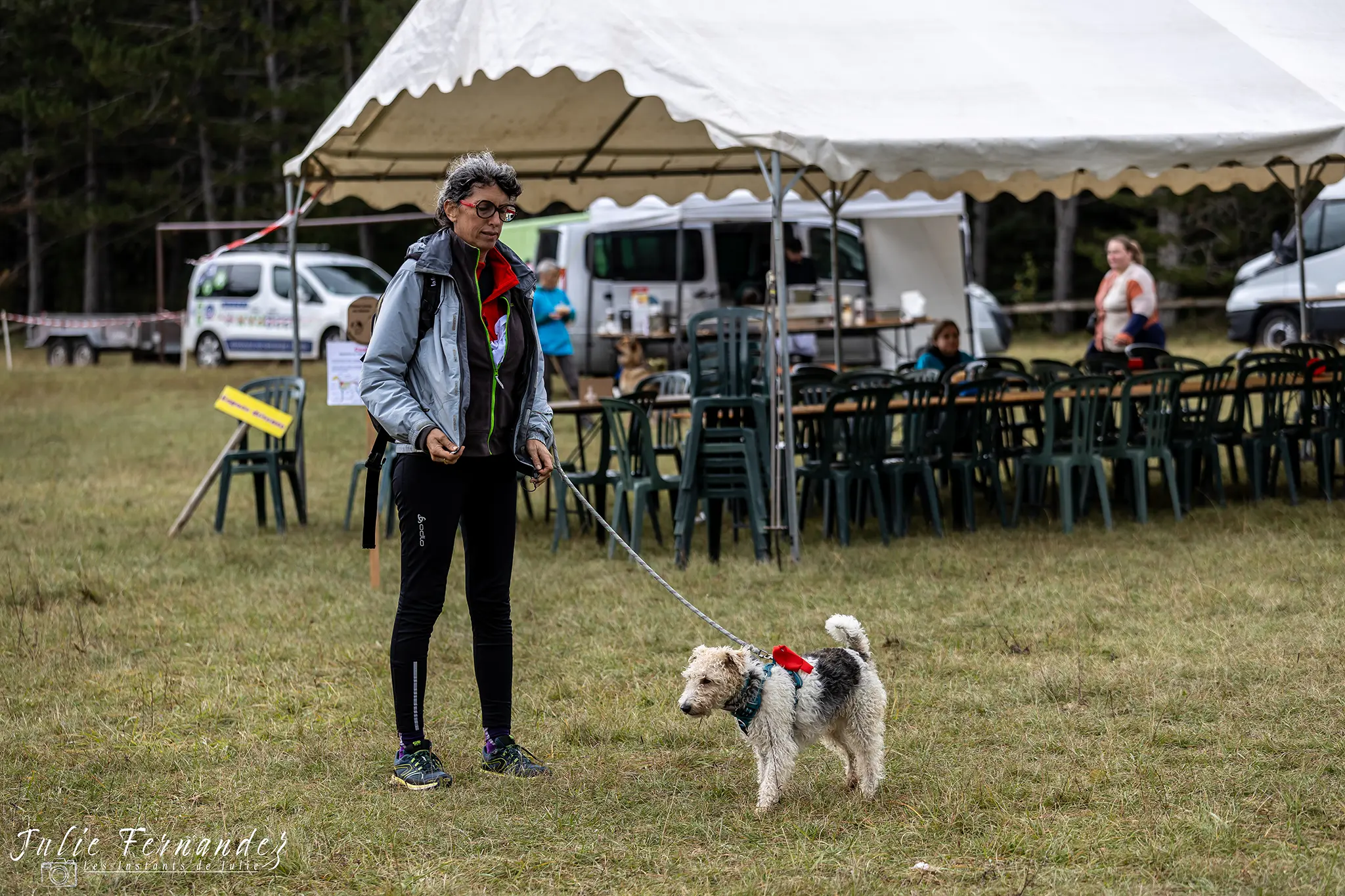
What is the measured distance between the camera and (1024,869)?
139 inches

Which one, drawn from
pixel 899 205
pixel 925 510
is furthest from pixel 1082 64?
pixel 899 205

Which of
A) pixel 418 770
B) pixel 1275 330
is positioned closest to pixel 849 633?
pixel 418 770

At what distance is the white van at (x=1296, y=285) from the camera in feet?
59.9

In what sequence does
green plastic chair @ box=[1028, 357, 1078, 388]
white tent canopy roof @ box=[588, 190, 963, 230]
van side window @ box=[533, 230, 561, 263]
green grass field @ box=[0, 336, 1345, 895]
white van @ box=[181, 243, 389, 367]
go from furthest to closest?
1. white van @ box=[181, 243, 389, 367]
2. van side window @ box=[533, 230, 561, 263]
3. white tent canopy roof @ box=[588, 190, 963, 230]
4. green plastic chair @ box=[1028, 357, 1078, 388]
5. green grass field @ box=[0, 336, 1345, 895]

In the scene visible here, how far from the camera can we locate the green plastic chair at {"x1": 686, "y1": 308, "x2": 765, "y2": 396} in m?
7.71

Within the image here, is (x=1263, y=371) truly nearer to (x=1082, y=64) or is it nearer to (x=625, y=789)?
(x=1082, y=64)

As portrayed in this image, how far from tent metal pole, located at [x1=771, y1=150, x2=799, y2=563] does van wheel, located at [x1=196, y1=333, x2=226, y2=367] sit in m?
16.8

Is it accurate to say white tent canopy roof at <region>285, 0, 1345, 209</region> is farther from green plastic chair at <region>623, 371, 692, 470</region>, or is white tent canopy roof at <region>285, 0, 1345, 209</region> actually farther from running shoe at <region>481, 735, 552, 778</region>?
running shoe at <region>481, 735, 552, 778</region>

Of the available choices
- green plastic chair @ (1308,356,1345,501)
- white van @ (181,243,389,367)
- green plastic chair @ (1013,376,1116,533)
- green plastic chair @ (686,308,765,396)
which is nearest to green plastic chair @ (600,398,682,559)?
green plastic chair @ (686,308,765,396)

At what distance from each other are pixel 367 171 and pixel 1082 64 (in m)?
4.61

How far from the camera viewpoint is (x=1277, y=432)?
8.91 meters

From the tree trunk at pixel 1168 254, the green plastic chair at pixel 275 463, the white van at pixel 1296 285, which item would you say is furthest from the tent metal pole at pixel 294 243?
the tree trunk at pixel 1168 254

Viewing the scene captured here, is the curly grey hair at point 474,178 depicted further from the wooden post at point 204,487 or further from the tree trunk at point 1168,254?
the tree trunk at point 1168,254

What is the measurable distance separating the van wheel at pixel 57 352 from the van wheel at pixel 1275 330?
726 inches
